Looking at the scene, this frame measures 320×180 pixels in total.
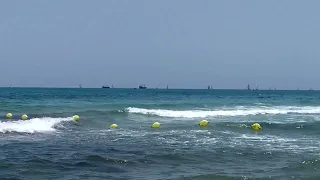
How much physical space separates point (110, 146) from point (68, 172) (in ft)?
15.0

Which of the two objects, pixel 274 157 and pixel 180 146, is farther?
pixel 180 146

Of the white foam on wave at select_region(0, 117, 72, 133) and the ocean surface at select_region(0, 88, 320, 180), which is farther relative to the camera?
the white foam on wave at select_region(0, 117, 72, 133)

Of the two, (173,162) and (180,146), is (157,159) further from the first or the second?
(180,146)

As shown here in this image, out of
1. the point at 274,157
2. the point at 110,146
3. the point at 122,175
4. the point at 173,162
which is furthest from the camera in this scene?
the point at 110,146

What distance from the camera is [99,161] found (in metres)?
13.4

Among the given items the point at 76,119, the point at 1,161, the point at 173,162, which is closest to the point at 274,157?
the point at 173,162

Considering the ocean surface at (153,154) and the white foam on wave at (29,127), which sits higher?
the white foam on wave at (29,127)

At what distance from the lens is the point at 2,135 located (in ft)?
60.5

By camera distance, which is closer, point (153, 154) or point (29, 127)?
point (153, 154)

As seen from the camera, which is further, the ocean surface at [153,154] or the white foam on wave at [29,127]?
the white foam on wave at [29,127]

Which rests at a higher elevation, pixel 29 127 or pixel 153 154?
A: pixel 29 127

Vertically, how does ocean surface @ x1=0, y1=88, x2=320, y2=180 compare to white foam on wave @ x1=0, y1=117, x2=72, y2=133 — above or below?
below

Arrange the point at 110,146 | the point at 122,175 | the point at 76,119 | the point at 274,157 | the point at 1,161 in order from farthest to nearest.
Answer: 1. the point at 76,119
2. the point at 110,146
3. the point at 274,157
4. the point at 1,161
5. the point at 122,175

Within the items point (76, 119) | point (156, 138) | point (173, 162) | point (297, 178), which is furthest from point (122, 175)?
point (76, 119)
